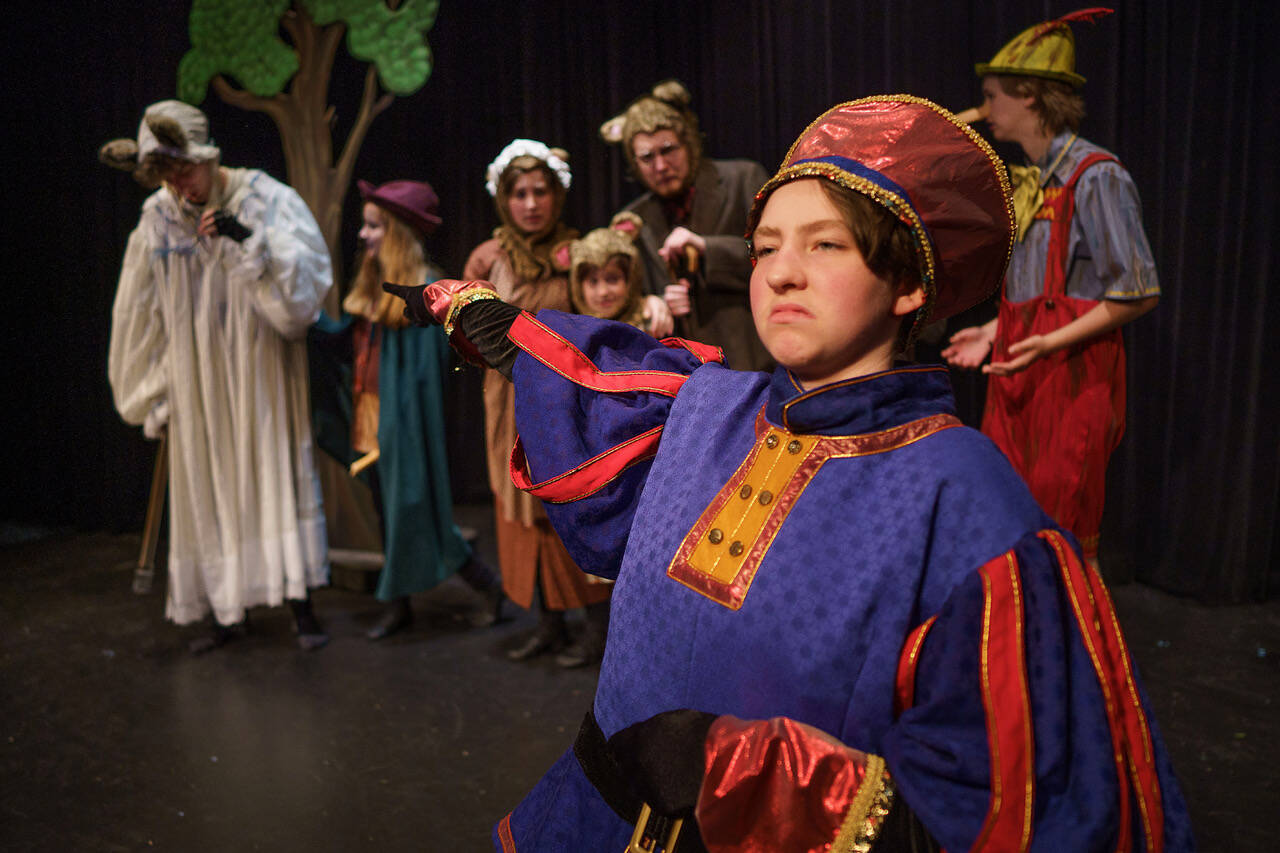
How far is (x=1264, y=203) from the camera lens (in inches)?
124

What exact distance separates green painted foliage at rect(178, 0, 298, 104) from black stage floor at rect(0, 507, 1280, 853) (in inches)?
94.5

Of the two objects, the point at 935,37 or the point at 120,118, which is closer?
the point at 935,37

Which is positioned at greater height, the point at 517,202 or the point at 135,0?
the point at 135,0

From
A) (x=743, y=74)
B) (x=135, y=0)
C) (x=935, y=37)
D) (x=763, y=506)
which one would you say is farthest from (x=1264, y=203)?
(x=135, y=0)

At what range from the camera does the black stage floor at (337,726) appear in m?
2.21

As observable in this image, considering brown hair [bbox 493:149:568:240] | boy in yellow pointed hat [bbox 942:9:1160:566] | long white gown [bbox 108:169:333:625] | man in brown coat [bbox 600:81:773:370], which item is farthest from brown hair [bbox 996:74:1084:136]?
long white gown [bbox 108:169:333:625]

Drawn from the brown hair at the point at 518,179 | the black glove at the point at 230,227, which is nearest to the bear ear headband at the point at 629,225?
the brown hair at the point at 518,179

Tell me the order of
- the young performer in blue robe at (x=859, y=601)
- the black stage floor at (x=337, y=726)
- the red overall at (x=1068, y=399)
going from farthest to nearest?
the red overall at (x=1068, y=399)
the black stage floor at (x=337, y=726)
the young performer in blue robe at (x=859, y=601)

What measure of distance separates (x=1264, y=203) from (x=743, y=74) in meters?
2.07

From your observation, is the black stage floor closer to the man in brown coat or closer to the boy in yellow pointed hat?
the boy in yellow pointed hat

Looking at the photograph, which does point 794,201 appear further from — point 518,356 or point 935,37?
point 935,37

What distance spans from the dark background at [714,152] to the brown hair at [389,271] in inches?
63.1

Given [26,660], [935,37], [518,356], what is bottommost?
[26,660]

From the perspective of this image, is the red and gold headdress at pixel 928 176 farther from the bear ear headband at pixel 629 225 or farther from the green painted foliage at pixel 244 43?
the green painted foliage at pixel 244 43
